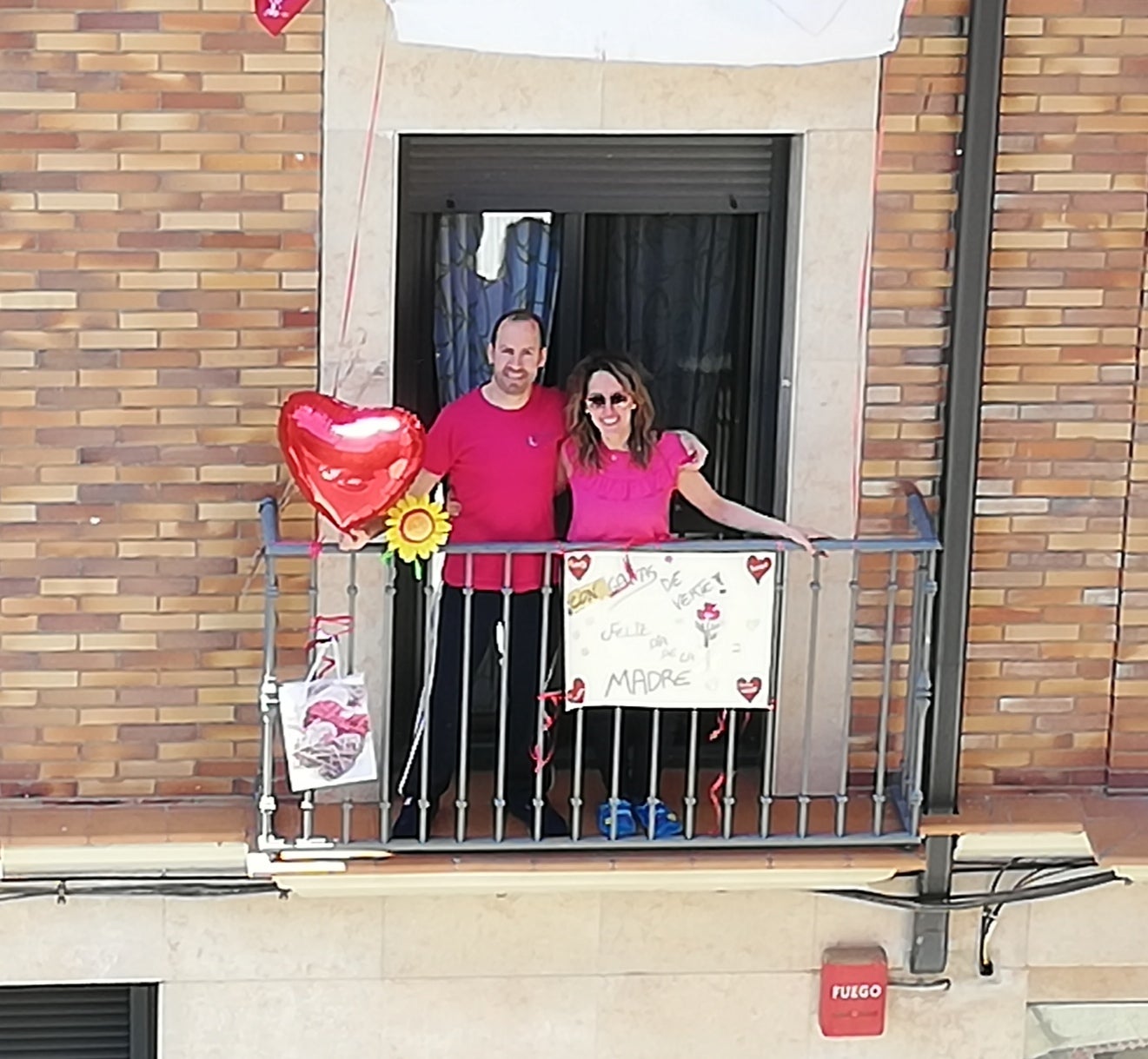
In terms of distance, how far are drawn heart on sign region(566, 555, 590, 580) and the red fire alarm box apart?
1609mm

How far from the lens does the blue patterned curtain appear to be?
7.23 metres

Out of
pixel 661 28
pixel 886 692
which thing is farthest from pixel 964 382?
pixel 661 28

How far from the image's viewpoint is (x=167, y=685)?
23.7 feet

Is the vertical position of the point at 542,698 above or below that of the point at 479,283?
below

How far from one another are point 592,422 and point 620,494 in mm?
228

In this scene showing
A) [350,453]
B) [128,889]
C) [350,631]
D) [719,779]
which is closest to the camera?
[350,453]

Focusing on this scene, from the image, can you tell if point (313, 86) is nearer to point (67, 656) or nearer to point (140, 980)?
point (67, 656)

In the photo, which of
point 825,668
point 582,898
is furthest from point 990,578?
point 582,898

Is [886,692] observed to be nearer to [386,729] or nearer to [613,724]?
[613,724]

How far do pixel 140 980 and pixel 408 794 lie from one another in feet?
3.38

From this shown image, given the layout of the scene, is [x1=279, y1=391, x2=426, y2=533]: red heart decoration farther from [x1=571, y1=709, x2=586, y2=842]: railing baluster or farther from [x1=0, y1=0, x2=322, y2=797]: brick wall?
[x1=571, y1=709, x2=586, y2=842]: railing baluster

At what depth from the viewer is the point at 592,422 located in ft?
22.5

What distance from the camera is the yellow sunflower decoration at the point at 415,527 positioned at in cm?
669

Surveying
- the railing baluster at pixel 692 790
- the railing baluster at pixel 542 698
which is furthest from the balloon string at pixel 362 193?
the railing baluster at pixel 692 790
